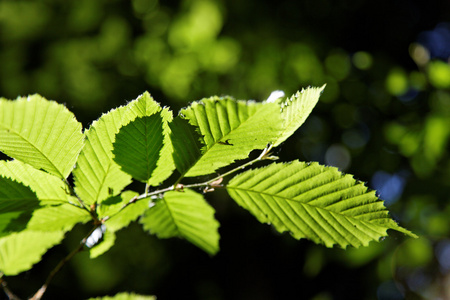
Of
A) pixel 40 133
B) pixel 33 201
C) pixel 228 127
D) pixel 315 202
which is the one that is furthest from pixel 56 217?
pixel 315 202

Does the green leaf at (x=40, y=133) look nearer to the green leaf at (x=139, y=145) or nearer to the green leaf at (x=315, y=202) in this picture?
the green leaf at (x=139, y=145)

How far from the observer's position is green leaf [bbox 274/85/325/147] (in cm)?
54

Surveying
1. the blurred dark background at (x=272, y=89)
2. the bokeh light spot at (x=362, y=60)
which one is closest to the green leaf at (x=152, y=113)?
the blurred dark background at (x=272, y=89)

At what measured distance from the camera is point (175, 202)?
0.69 m

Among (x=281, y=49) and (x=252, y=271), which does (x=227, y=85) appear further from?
(x=252, y=271)

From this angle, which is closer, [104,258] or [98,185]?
[98,185]

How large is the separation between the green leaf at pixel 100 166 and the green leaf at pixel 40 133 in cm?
3

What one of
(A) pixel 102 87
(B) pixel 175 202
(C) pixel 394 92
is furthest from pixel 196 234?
(A) pixel 102 87

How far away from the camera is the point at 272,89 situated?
2.88 metres

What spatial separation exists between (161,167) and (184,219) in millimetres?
166

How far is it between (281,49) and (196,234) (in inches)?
93.0

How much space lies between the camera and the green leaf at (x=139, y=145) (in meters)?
0.53

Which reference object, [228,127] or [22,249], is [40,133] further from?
[22,249]

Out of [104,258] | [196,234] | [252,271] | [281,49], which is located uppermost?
[281,49]
